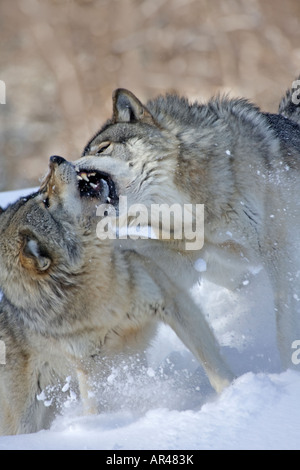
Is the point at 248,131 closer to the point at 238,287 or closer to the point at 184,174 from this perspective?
the point at 184,174

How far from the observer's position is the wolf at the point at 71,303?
337 cm

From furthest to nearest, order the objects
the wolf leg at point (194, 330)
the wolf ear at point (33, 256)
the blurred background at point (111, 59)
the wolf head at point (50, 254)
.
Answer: the blurred background at point (111, 59) → the wolf leg at point (194, 330) → the wolf head at point (50, 254) → the wolf ear at point (33, 256)

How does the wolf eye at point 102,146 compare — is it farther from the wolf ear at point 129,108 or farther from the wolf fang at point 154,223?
the wolf fang at point 154,223

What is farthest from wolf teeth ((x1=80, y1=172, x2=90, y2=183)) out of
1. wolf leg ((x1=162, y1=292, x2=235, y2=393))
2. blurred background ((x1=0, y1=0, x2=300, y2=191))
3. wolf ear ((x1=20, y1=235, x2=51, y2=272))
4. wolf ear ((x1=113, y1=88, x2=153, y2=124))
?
blurred background ((x1=0, y1=0, x2=300, y2=191))

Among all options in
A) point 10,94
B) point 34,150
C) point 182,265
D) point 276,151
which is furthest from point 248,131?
point 10,94

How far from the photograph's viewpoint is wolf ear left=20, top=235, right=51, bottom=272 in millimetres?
3213

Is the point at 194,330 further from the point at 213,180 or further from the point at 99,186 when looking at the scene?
the point at 99,186

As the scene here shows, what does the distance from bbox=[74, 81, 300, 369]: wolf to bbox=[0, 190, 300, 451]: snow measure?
0.35 metres

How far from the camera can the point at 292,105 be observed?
4.72 metres

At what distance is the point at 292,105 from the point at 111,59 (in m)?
5.83
